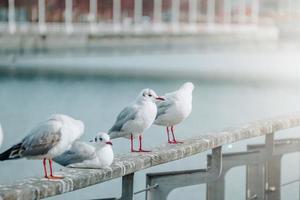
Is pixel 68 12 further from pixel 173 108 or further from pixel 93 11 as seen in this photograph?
pixel 173 108

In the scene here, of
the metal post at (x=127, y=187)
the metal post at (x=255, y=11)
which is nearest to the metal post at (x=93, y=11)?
the metal post at (x=255, y=11)

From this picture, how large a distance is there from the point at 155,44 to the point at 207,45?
11.9 feet

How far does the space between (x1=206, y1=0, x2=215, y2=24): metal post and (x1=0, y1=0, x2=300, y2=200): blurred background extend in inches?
5.3

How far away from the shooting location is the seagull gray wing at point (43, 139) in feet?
6.95

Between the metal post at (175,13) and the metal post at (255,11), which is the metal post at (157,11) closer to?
the metal post at (175,13)

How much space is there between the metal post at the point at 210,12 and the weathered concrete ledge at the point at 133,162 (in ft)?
131

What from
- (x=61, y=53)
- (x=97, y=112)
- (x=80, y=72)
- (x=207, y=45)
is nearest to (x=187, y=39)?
(x=207, y=45)

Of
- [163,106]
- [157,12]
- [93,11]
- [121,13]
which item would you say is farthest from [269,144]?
[157,12]

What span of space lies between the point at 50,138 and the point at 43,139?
0.03m

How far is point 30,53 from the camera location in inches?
938

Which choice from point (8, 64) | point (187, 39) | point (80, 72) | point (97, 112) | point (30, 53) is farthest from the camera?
point (187, 39)

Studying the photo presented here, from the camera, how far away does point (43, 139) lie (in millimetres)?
2133

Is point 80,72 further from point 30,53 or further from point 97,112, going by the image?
point 97,112

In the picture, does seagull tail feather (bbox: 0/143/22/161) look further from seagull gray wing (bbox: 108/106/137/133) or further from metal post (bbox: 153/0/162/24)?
metal post (bbox: 153/0/162/24)
